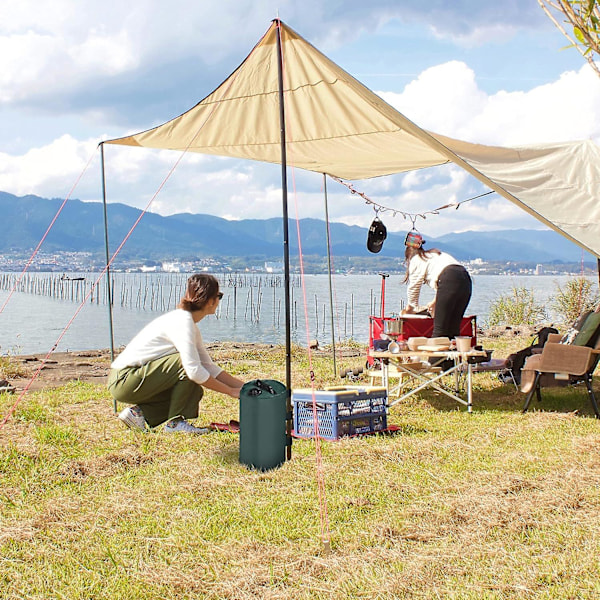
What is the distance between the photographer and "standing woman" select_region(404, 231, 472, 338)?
16.3 feet

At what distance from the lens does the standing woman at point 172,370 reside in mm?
3650

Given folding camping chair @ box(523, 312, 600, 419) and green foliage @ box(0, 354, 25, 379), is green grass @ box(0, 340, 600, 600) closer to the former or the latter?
folding camping chair @ box(523, 312, 600, 419)

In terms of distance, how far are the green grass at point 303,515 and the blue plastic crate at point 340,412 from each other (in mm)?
125

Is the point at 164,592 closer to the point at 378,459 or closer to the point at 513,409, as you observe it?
the point at 378,459

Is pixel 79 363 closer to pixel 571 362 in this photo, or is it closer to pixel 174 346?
pixel 174 346

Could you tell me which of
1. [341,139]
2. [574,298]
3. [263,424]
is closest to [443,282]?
[341,139]

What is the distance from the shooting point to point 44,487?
2.92 m

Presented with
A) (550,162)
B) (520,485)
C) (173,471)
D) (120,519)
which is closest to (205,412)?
(173,471)

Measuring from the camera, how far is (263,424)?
3043 mm

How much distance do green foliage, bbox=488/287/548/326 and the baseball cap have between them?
5.65 m

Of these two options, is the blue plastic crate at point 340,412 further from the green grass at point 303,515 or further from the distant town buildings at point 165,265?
the distant town buildings at point 165,265

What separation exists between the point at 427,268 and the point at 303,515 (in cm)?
310

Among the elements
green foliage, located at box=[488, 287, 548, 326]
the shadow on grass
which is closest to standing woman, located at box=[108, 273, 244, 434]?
the shadow on grass

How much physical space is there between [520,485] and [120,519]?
1.66 meters
